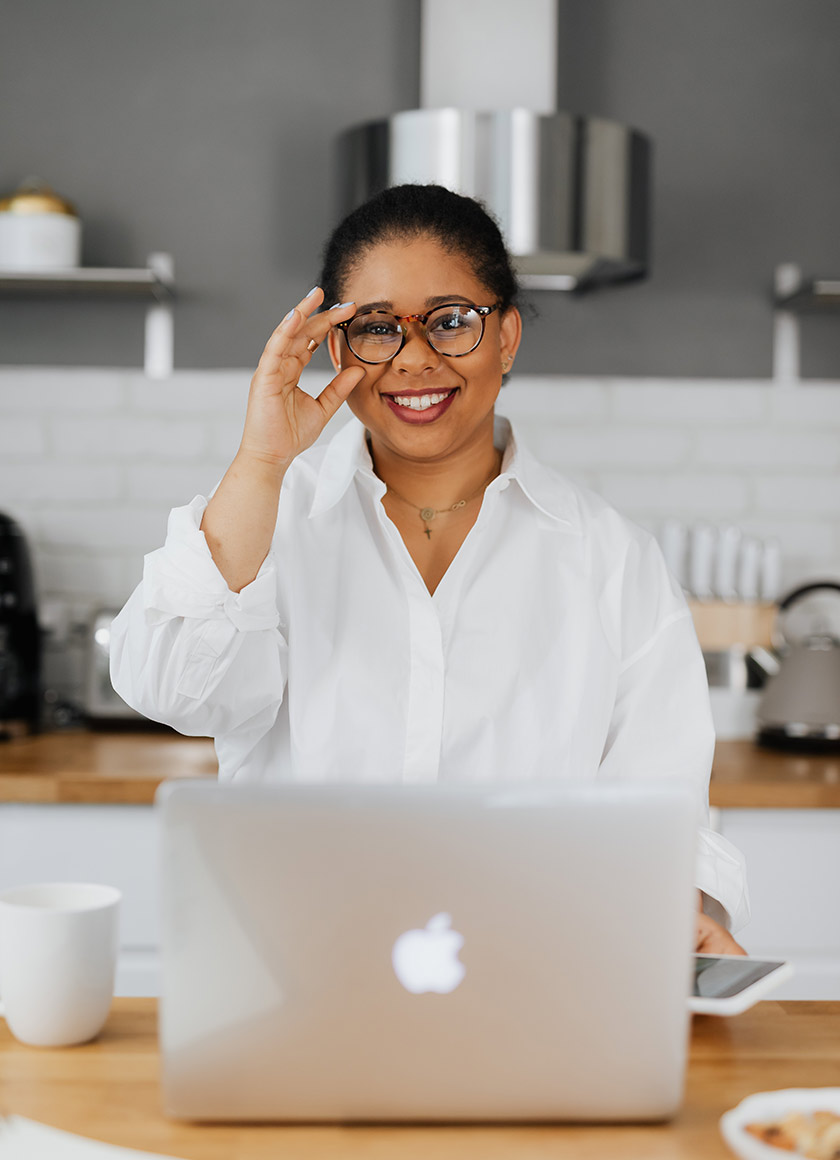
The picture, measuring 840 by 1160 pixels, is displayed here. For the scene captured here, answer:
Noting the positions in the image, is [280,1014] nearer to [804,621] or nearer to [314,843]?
[314,843]

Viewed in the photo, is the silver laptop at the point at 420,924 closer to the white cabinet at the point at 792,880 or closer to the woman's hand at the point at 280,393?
the woman's hand at the point at 280,393

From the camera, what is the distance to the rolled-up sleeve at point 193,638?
1227mm

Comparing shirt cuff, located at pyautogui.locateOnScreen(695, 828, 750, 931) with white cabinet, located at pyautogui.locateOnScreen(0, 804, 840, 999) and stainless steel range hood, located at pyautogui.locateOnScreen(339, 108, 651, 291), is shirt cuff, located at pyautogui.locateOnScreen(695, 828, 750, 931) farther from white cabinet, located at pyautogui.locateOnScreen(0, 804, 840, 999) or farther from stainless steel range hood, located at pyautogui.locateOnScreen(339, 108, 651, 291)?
stainless steel range hood, located at pyautogui.locateOnScreen(339, 108, 651, 291)

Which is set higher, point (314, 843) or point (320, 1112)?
point (314, 843)

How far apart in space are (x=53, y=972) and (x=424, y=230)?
2.99 ft

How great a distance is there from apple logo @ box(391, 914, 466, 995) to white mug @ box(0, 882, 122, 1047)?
0.30 m

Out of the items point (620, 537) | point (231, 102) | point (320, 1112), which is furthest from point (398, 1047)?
point (231, 102)

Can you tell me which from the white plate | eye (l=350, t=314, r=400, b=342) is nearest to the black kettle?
eye (l=350, t=314, r=400, b=342)

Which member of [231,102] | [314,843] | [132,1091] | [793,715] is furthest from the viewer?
[231,102]

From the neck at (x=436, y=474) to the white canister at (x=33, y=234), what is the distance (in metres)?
1.20

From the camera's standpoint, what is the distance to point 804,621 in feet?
8.96

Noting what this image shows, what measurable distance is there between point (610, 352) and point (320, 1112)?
2160mm

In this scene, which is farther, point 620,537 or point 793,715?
point 793,715

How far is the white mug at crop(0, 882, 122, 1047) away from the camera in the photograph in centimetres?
93
